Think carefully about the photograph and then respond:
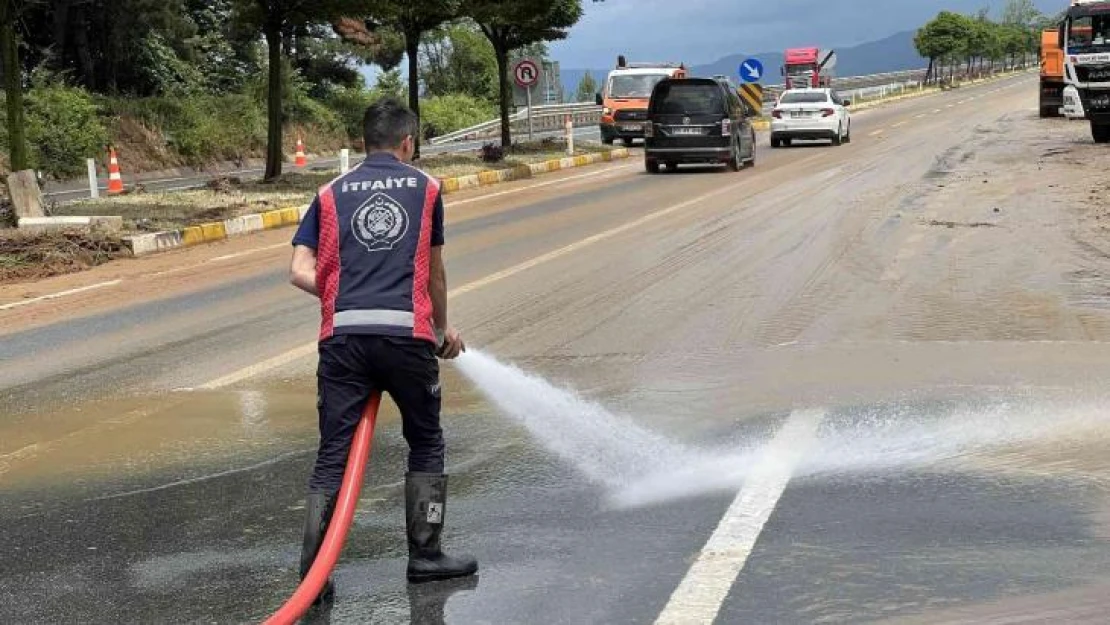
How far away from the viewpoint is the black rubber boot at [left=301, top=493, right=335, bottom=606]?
3.83m

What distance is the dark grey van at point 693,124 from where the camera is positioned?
22.9m

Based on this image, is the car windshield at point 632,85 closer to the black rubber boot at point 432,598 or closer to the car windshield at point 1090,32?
the car windshield at point 1090,32

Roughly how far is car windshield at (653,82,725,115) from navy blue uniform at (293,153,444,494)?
19.6 metres

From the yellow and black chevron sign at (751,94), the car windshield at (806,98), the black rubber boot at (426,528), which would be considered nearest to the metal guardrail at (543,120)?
the yellow and black chevron sign at (751,94)

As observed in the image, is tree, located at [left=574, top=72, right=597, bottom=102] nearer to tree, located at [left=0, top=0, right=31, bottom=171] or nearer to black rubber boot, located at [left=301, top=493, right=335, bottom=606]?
tree, located at [left=0, top=0, right=31, bottom=171]

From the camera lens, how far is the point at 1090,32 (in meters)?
25.8

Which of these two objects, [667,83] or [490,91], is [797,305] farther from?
[490,91]

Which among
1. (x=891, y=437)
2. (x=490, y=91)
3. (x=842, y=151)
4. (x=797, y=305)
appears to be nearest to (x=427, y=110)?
(x=490, y=91)

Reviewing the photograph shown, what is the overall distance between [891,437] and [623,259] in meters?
6.40

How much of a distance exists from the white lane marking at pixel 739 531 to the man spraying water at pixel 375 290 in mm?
872

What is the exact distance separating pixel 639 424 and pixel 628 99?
29483 millimetres

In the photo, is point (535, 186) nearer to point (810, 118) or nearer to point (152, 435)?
point (810, 118)

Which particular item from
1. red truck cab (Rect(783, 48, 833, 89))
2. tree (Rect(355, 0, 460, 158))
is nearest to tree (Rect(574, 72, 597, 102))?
red truck cab (Rect(783, 48, 833, 89))

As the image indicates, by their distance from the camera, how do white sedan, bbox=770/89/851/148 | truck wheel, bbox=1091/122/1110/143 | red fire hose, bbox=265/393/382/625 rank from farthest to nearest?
white sedan, bbox=770/89/851/148 → truck wheel, bbox=1091/122/1110/143 → red fire hose, bbox=265/393/382/625
